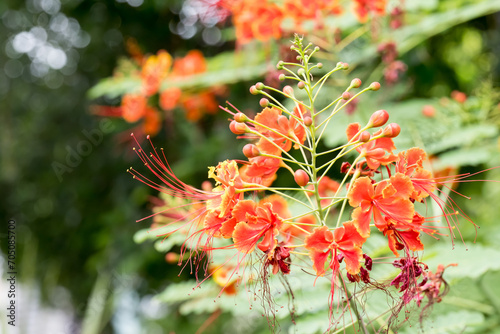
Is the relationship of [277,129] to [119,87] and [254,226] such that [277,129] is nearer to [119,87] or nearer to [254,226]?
[254,226]

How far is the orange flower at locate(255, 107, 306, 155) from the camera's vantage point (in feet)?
4.36

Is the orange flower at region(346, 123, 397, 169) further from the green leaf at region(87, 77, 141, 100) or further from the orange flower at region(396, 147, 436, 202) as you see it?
the green leaf at region(87, 77, 141, 100)

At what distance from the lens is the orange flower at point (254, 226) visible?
47.5 inches

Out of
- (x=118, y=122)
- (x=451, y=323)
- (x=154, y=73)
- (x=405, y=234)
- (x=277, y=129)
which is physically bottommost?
(x=118, y=122)

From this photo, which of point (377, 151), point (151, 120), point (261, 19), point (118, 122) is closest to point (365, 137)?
point (377, 151)

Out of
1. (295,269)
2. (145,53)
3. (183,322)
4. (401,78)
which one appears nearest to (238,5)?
(401,78)

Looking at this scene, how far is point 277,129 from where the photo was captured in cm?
135

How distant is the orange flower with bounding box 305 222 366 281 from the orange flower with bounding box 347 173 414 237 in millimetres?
31

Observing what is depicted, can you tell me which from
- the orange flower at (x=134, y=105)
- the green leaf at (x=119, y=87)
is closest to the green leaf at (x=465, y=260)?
the orange flower at (x=134, y=105)

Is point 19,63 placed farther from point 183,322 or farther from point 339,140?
point 339,140

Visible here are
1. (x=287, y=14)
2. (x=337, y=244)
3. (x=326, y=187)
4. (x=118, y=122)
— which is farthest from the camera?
(x=118, y=122)

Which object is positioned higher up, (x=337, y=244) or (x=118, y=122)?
(x=337, y=244)

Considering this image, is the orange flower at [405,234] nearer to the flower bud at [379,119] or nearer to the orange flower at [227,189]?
the flower bud at [379,119]

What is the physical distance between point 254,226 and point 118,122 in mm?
4116
